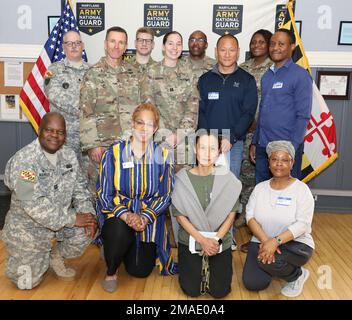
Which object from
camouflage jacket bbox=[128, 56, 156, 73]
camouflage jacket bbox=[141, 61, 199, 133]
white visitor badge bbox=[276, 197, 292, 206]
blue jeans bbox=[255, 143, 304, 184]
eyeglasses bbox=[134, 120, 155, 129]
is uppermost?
camouflage jacket bbox=[128, 56, 156, 73]

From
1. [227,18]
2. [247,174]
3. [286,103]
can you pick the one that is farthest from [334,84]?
[286,103]

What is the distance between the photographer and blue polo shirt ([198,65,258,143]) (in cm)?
315

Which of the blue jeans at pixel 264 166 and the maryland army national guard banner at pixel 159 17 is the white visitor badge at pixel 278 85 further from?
the maryland army national guard banner at pixel 159 17

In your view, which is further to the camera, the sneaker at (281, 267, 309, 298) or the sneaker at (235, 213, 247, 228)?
the sneaker at (235, 213, 247, 228)

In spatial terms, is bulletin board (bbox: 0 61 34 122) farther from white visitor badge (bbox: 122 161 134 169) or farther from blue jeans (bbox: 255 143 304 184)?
blue jeans (bbox: 255 143 304 184)

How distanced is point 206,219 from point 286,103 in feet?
3.71

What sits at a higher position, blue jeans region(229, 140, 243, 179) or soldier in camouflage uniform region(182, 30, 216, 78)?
soldier in camouflage uniform region(182, 30, 216, 78)

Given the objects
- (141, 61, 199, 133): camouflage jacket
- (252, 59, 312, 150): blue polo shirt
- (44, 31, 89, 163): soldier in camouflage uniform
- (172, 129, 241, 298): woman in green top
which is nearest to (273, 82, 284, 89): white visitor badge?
(252, 59, 312, 150): blue polo shirt

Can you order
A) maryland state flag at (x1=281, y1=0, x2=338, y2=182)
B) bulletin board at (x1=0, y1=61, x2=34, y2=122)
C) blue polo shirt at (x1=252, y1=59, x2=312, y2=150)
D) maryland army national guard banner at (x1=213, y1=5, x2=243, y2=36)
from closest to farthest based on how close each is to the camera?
blue polo shirt at (x1=252, y1=59, x2=312, y2=150)
maryland state flag at (x1=281, y1=0, x2=338, y2=182)
maryland army national guard banner at (x1=213, y1=5, x2=243, y2=36)
bulletin board at (x1=0, y1=61, x2=34, y2=122)

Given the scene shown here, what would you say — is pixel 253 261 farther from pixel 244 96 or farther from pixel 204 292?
pixel 244 96

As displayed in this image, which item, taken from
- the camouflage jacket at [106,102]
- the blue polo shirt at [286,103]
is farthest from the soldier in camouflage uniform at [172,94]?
the blue polo shirt at [286,103]

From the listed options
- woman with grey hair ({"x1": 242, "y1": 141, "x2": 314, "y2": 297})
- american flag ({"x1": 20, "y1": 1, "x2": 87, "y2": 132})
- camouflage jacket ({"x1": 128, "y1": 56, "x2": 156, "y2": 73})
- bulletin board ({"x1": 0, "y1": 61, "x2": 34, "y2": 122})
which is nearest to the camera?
woman with grey hair ({"x1": 242, "y1": 141, "x2": 314, "y2": 297})

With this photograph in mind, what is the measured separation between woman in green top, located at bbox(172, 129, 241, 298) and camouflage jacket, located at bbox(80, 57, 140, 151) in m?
0.84

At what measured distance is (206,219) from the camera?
8.76 feet
